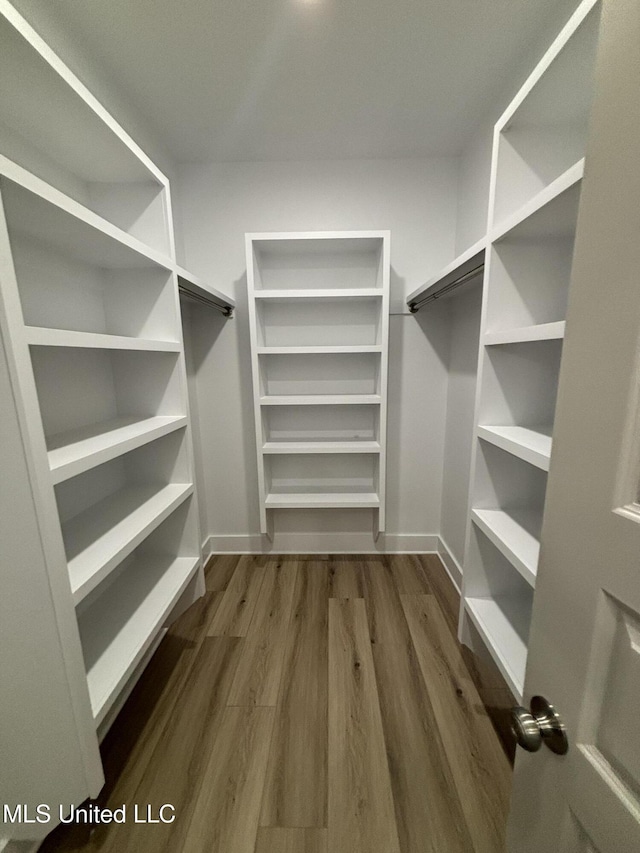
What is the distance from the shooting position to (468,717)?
126 centimetres

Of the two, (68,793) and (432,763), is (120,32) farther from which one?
(432,763)

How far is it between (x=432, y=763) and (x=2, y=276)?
1.86 m

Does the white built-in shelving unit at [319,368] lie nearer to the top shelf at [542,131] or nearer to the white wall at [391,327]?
the white wall at [391,327]

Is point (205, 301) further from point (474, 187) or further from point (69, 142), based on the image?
point (474, 187)

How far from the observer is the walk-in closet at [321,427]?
47 centimetres

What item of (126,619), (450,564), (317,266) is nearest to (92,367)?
(126,619)

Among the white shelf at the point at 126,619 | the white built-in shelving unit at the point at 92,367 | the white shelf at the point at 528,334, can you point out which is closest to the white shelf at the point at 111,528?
the white built-in shelving unit at the point at 92,367

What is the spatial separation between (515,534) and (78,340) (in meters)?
1.53

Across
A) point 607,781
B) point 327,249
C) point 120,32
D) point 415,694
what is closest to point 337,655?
point 415,694

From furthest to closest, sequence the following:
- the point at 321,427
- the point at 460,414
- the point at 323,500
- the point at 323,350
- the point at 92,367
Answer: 1. the point at 321,427
2. the point at 323,500
3. the point at 460,414
4. the point at 323,350
5. the point at 92,367

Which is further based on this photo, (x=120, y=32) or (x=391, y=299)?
(x=391, y=299)

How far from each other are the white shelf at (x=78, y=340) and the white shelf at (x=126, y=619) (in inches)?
39.2

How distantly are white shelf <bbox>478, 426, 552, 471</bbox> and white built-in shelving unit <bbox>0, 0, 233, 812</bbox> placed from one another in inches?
50.2

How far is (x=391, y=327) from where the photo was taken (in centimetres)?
213
